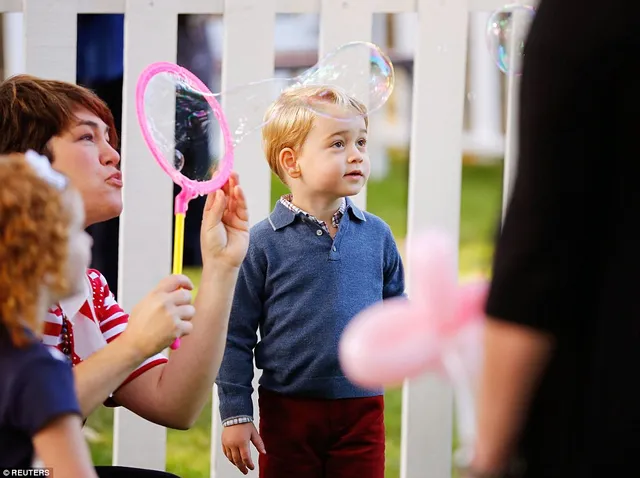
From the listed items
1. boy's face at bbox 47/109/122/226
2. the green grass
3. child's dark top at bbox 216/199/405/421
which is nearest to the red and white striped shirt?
boy's face at bbox 47/109/122/226

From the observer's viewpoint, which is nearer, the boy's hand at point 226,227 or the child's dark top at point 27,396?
the child's dark top at point 27,396

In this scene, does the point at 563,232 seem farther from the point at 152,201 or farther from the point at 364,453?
the point at 152,201

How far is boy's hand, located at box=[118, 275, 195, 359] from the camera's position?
176cm

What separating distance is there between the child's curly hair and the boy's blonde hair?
112 cm

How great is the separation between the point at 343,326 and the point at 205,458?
1.57 m

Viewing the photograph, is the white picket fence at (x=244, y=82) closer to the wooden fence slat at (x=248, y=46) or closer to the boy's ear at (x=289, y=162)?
the wooden fence slat at (x=248, y=46)

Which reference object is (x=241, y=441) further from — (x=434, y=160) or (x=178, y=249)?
(x=434, y=160)

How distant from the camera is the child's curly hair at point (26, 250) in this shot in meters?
1.47

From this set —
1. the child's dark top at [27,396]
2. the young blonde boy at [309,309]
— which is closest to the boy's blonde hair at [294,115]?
the young blonde boy at [309,309]

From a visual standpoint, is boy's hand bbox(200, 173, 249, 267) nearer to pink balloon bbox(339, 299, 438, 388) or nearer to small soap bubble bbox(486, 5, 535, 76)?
pink balloon bbox(339, 299, 438, 388)

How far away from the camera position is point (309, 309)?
98.3 inches


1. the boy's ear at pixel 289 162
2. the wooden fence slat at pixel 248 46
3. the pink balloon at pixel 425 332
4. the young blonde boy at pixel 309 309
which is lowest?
the young blonde boy at pixel 309 309

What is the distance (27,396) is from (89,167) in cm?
73

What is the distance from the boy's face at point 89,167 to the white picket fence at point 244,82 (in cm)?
78
